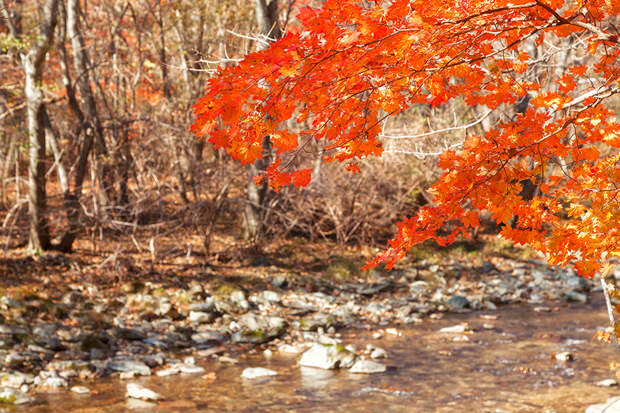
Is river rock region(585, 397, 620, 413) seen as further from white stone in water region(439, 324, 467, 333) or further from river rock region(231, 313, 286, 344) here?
river rock region(231, 313, 286, 344)

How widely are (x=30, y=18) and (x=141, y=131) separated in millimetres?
6815

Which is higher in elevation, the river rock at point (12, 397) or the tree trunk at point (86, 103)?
the tree trunk at point (86, 103)

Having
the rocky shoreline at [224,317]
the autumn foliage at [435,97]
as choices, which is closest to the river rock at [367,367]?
the rocky shoreline at [224,317]

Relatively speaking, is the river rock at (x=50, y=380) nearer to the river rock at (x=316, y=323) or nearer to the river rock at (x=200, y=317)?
the river rock at (x=200, y=317)

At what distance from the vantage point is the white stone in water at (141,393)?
6539mm

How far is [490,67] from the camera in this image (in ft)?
13.5

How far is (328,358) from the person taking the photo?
7746 millimetres

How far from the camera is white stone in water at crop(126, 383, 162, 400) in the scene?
6.54 meters

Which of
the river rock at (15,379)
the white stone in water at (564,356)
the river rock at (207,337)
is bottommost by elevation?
the white stone in water at (564,356)

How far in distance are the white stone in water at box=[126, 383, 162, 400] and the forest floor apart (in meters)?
0.60

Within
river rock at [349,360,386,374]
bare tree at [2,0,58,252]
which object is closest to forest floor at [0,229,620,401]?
bare tree at [2,0,58,252]

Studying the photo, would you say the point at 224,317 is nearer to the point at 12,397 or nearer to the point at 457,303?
the point at 12,397

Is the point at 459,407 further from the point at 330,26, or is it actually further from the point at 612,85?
the point at 330,26

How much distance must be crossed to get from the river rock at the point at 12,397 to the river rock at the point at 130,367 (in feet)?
3.71
